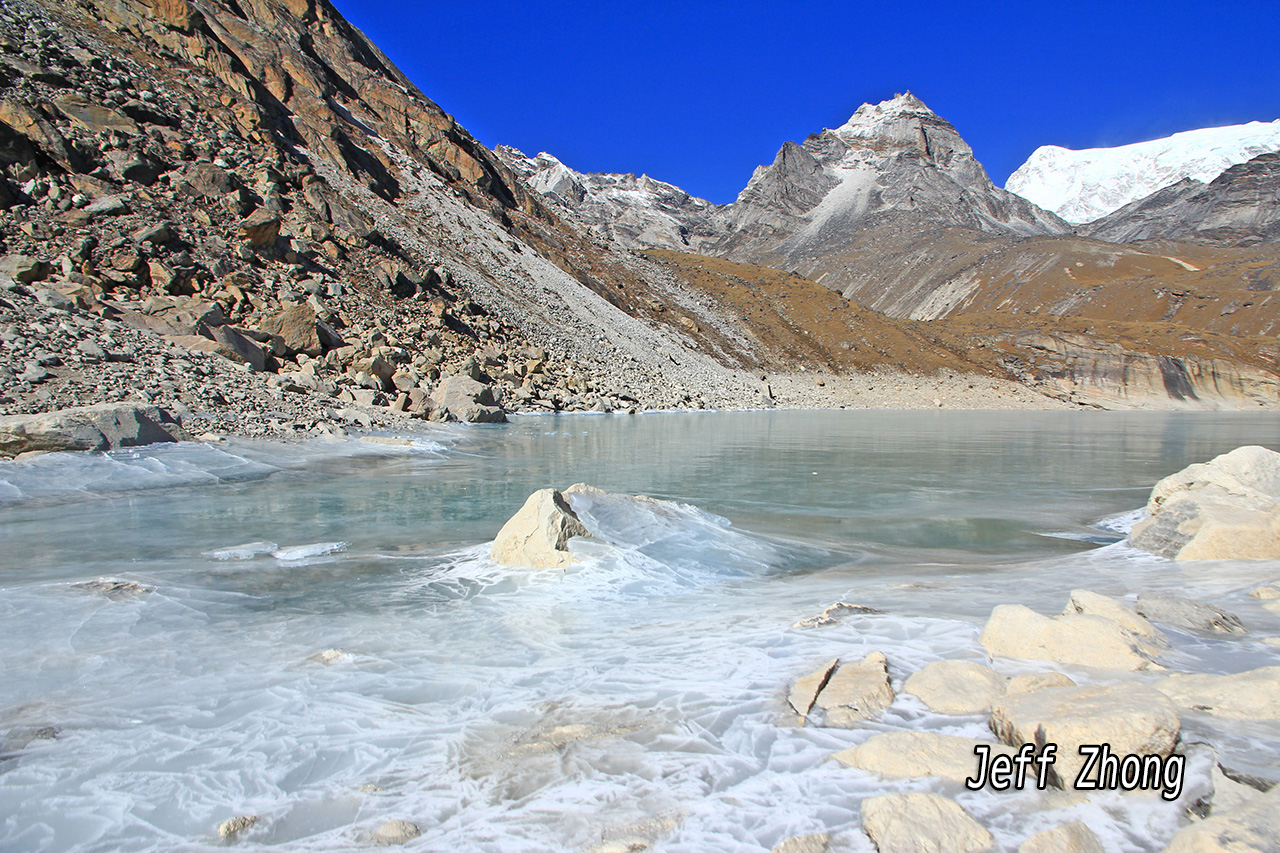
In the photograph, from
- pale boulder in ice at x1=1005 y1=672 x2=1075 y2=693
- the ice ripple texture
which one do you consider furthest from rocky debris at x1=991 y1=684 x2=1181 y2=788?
pale boulder in ice at x1=1005 y1=672 x2=1075 y2=693

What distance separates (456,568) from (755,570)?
318cm

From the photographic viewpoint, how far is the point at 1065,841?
8.18ft

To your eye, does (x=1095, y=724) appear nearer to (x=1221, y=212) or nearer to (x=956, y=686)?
(x=956, y=686)

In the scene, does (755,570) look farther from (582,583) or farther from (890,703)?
(890,703)

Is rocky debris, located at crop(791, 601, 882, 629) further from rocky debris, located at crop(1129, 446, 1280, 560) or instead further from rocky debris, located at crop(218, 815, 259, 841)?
rocky debris, located at crop(1129, 446, 1280, 560)

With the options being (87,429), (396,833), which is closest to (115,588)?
(396,833)

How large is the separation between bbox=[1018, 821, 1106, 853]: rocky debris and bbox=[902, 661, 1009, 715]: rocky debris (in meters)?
1.03

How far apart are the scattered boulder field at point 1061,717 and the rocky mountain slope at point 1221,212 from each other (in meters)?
158

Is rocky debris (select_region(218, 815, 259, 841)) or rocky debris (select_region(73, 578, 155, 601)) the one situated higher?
rocky debris (select_region(73, 578, 155, 601))

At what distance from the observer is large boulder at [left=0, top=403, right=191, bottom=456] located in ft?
37.5

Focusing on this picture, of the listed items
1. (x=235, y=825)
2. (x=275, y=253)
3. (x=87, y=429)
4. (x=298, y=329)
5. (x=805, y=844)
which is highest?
(x=275, y=253)

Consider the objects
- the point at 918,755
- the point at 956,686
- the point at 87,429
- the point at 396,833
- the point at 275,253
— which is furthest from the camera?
the point at 275,253

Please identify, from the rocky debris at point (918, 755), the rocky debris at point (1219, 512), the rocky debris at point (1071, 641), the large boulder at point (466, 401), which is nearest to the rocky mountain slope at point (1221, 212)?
the large boulder at point (466, 401)

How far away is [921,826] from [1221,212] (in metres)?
177
